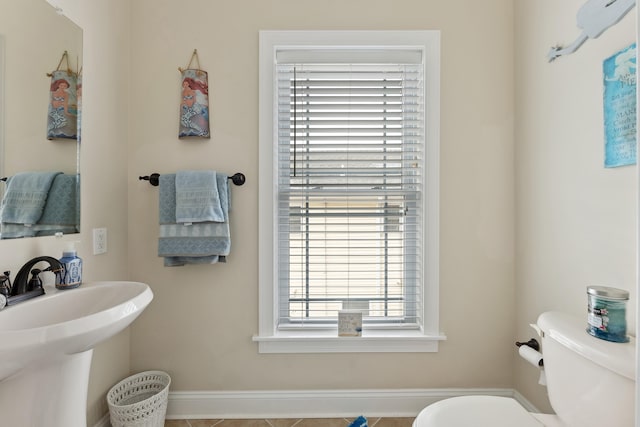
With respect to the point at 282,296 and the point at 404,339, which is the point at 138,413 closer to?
the point at 282,296

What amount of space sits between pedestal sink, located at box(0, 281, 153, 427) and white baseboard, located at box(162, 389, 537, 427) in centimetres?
72

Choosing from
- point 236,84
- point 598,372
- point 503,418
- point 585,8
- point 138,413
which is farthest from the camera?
point 236,84

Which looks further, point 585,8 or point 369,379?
point 369,379

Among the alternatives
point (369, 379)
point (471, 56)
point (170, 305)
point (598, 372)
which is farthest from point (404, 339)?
point (471, 56)

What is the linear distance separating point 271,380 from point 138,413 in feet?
1.97

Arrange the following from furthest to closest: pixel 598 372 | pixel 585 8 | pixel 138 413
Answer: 1. pixel 138 413
2. pixel 585 8
3. pixel 598 372

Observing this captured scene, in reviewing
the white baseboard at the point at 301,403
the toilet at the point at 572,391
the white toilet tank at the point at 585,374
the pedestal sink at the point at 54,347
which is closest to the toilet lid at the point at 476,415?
the toilet at the point at 572,391

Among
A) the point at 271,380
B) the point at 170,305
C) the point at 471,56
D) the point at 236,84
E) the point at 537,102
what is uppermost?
the point at 471,56

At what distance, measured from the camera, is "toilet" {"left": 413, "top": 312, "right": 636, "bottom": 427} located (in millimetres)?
937

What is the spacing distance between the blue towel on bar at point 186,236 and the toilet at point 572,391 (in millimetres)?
1080

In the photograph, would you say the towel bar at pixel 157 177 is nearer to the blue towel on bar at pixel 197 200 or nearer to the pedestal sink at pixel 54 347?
the blue towel on bar at pixel 197 200

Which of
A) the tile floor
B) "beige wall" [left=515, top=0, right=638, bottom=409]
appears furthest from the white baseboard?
"beige wall" [left=515, top=0, right=638, bottom=409]

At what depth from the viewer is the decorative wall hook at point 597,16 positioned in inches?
43.3

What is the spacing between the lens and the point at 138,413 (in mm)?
1454
